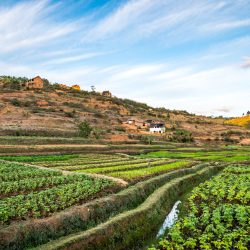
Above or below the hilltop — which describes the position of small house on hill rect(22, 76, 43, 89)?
above

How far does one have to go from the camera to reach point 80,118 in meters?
101

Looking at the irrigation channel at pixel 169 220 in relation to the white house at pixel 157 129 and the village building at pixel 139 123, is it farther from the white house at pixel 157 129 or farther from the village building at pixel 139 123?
the village building at pixel 139 123

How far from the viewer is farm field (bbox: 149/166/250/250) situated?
44.6ft

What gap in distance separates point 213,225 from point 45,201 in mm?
9232

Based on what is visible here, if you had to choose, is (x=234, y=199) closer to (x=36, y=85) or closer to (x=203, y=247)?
(x=203, y=247)

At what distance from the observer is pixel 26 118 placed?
289ft

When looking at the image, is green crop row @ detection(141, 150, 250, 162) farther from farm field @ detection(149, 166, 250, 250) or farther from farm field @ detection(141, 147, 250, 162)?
farm field @ detection(149, 166, 250, 250)

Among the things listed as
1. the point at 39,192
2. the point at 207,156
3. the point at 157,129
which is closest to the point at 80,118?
the point at 157,129

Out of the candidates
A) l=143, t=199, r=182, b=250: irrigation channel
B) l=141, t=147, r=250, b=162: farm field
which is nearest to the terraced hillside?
l=143, t=199, r=182, b=250: irrigation channel

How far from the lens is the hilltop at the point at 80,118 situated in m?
81.1

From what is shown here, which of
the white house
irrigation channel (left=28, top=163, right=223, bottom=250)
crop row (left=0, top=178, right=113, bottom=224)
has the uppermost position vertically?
the white house

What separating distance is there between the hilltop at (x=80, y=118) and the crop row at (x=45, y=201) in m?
47.8

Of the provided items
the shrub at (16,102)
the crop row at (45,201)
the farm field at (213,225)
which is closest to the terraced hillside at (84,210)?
the crop row at (45,201)

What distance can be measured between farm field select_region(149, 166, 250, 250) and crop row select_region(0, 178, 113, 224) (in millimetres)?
6214
